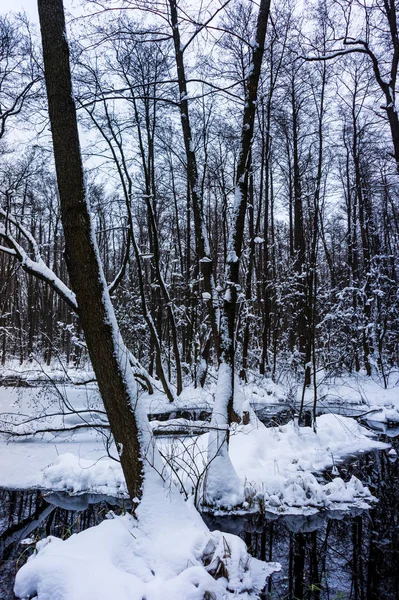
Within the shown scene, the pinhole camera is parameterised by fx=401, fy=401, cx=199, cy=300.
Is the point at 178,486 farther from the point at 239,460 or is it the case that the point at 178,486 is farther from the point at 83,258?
the point at 83,258

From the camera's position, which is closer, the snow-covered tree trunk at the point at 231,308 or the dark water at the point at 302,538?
the dark water at the point at 302,538

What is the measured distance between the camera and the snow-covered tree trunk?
526cm

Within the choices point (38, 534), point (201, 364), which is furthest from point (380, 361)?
point (38, 534)

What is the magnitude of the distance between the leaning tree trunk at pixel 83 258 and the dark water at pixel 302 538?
1.74 metres

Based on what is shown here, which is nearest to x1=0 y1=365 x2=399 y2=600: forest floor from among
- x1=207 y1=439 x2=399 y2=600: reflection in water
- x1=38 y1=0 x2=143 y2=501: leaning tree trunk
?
x1=207 y1=439 x2=399 y2=600: reflection in water

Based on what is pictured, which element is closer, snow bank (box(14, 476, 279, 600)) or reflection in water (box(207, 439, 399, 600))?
snow bank (box(14, 476, 279, 600))

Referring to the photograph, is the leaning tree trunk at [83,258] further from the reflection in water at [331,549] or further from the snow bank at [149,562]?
the reflection in water at [331,549]

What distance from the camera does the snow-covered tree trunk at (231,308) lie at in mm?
5258

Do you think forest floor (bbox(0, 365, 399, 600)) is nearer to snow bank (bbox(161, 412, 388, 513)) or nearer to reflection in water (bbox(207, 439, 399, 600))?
snow bank (bbox(161, 412, 388, 513))

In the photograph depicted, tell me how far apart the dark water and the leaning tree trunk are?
1.74 m

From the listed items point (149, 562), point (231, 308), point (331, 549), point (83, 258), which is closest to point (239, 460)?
point (331, 549)

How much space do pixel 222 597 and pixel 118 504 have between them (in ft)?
9.97

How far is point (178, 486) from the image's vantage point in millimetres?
5414

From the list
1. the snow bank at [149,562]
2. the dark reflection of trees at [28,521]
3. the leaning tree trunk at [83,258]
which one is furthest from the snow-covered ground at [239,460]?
the leaning tree trunk at [83,258]
